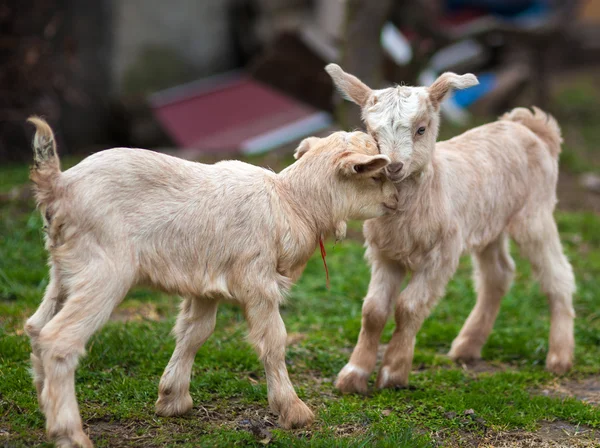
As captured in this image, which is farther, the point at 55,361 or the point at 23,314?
the point at 23,314

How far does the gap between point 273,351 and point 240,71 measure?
10.3 meters

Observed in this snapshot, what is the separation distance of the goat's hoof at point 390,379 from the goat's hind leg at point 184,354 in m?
1.28

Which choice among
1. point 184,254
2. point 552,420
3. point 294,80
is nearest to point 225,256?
point 184,254

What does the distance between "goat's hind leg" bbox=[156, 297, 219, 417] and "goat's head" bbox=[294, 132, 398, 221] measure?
94 cm

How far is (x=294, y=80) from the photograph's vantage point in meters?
11.5

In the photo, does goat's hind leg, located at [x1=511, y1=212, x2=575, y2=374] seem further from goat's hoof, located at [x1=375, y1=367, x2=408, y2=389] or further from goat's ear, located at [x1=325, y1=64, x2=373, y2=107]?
goat's ear, located at [x1=325, y1=64, x2=373, y2=107]

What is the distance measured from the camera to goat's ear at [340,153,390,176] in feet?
14.2

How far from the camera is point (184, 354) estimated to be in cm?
462

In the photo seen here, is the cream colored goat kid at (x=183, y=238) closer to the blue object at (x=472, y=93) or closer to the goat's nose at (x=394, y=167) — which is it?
the goat's nose at (x=394, y=167)

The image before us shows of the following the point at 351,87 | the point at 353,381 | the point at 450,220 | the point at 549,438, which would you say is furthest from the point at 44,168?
the point at 549,438

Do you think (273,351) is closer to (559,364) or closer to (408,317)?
(408,317)

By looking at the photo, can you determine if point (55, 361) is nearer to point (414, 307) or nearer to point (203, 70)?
point (414, 307)

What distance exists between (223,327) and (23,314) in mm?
1505

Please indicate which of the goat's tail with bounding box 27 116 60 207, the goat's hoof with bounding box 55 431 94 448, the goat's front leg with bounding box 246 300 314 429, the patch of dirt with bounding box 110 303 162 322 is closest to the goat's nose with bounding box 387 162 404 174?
the goat's front leg with bounding box 246 300 314 429
